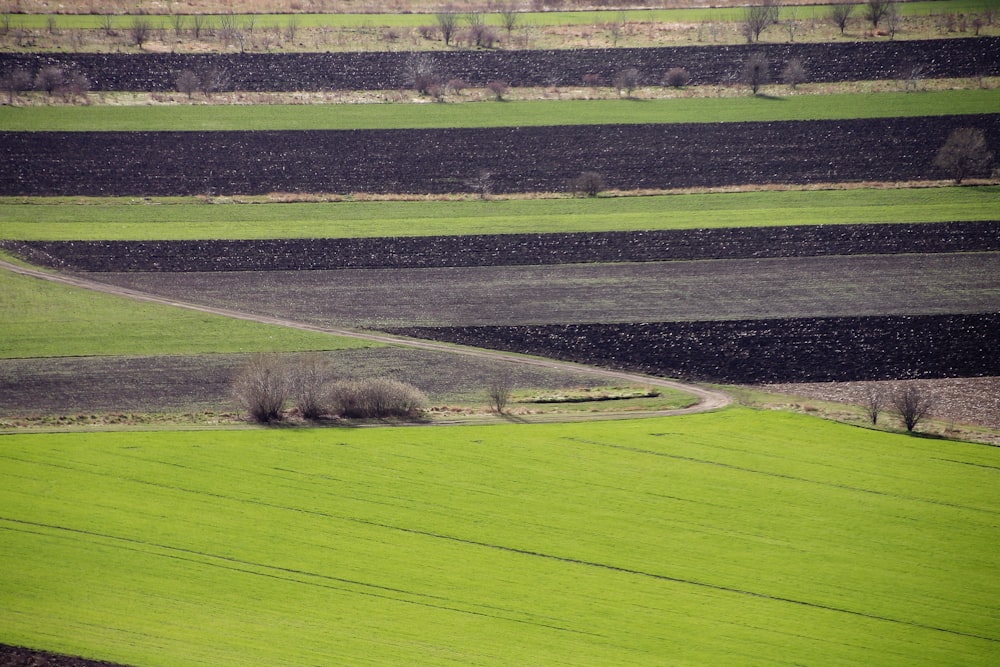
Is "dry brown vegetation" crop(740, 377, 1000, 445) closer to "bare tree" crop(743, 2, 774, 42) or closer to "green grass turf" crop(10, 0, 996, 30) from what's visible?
"bare tree" crop(743, 2, 774, 42)

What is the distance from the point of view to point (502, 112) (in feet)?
262

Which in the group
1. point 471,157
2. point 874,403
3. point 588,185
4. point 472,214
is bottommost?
point 874,403

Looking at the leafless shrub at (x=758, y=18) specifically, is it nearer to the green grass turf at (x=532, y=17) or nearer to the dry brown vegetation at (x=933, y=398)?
the green grass turf at (x=532, y=17)

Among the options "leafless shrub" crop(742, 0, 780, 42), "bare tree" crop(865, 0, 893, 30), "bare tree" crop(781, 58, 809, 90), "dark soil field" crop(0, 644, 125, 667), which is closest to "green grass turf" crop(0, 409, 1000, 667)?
"dark soil field" crop(0, 644, 125, 667)

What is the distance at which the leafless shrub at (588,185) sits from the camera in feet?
232

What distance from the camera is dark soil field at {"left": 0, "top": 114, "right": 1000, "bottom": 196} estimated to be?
70500 millimetres

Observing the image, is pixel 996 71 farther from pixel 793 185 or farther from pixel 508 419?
pixel 508 419

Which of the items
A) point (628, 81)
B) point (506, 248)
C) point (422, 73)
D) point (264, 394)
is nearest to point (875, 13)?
point (628, 81)

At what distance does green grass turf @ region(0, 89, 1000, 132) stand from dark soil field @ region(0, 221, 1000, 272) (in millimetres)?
15731

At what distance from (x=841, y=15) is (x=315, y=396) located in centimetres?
6267

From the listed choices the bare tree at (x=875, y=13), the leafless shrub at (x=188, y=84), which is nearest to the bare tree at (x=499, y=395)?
the leafless shrub at (x=188, y=84)

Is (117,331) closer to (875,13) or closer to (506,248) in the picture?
(506,248)

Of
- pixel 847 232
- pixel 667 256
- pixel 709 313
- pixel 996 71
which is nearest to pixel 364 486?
pixel 709 313

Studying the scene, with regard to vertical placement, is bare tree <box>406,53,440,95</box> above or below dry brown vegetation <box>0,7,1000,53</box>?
below
